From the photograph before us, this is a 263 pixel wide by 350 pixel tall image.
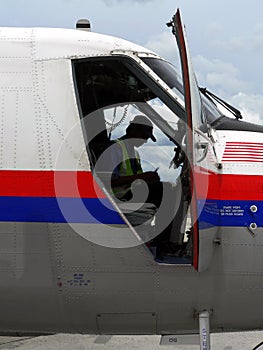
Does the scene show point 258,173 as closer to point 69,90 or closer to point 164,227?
point 164,227

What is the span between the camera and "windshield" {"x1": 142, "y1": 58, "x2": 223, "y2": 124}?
4539mm

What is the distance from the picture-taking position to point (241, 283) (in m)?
4.38

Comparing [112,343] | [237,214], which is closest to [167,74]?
[237,214]

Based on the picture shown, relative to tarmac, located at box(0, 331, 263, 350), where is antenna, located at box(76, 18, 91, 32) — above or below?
above

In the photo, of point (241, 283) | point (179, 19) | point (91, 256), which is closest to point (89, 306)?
point (91, 256)

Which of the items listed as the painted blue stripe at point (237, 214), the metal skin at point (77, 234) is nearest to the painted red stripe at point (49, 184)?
the metal skin at point (77, 234)

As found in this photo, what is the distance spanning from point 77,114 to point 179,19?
1.06 meters

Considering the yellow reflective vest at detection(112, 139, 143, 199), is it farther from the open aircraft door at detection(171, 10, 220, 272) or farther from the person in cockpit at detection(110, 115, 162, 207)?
the open aircraft door at detection(171, 10, 220, 272)

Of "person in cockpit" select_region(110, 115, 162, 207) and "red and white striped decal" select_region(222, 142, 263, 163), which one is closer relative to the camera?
"red and white striped decal" select_region(222, 142, 263, 163)

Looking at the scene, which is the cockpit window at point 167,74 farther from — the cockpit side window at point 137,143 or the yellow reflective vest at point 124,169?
the yellow reflective vest at point 124,169

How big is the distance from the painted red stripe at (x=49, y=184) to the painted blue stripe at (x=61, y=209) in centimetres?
4

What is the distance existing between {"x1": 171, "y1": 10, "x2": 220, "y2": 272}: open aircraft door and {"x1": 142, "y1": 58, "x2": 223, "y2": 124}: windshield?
0.47 metres

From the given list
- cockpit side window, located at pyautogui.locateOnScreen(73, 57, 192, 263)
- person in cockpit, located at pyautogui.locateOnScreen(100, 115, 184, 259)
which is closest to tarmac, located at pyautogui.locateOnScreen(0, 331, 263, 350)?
person in cockpit, located at pyautogui.locateOnScreen(100, 115, 184, 259)

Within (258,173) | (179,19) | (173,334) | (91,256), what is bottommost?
(173,334)
